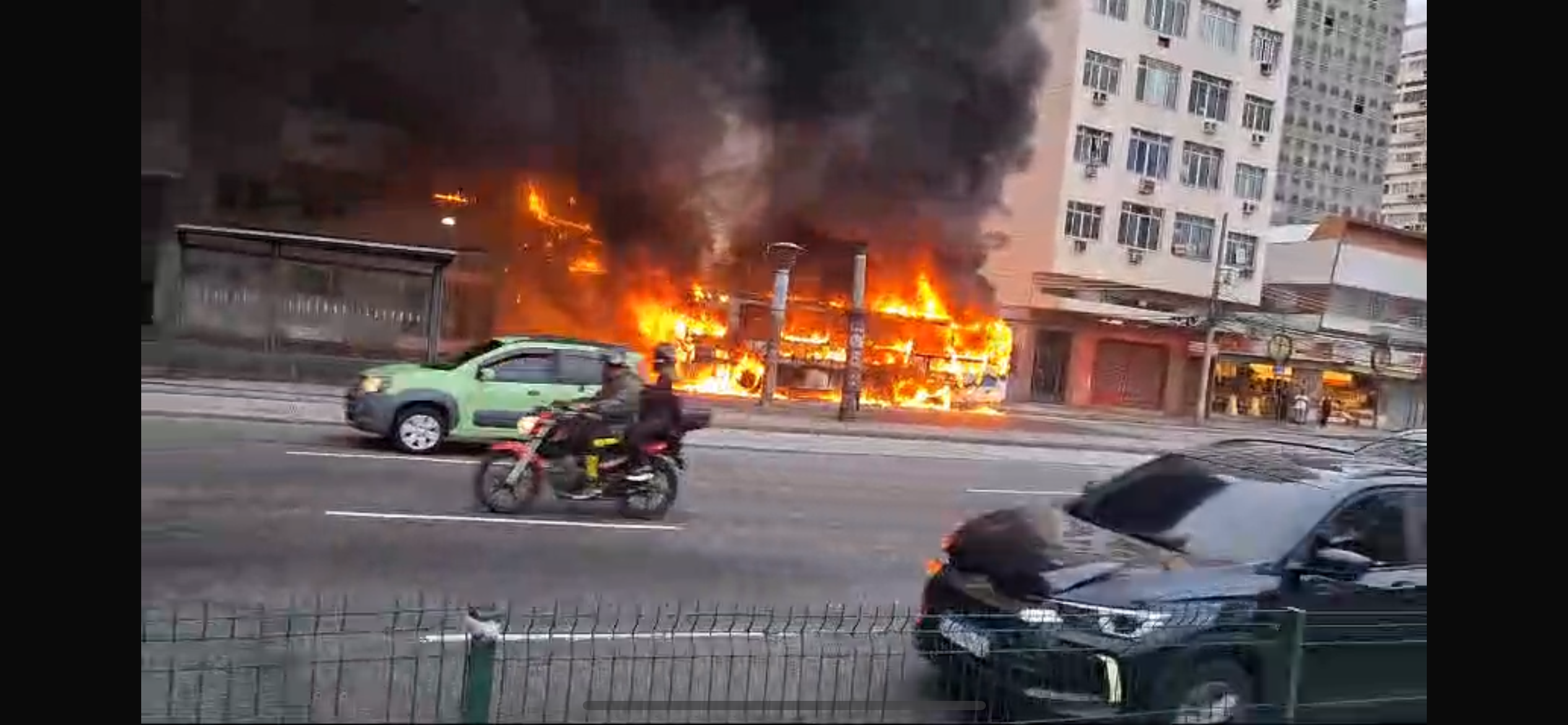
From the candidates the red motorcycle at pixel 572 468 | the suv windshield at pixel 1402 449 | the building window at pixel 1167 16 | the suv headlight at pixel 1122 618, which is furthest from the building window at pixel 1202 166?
the red motorcycle at pixel 572 468

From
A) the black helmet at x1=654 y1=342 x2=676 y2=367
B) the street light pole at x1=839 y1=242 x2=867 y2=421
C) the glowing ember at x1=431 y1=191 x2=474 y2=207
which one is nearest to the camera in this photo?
the glowing ember at x1=431 y1=191 x2=474 y2=207

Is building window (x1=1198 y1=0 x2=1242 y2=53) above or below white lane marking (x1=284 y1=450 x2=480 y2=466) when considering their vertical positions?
above

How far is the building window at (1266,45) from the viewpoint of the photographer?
3.18 meters

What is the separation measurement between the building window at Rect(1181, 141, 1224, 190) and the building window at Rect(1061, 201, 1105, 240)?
11.2 inches

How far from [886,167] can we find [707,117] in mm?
558

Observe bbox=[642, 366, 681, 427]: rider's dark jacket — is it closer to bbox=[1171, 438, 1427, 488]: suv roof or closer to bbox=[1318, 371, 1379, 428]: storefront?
bbox=[1171, 438, 1427, 488]: suv roof

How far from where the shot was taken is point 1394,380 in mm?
3350

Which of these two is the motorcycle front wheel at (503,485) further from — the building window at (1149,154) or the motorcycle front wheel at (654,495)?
the building window at (1149,154)

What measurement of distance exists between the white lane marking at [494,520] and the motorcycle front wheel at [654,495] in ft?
0.11

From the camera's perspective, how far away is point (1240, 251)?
327 cm

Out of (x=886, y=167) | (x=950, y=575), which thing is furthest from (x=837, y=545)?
(x=886, y=167)

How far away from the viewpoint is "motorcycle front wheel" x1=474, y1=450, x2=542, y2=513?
2.93 metres

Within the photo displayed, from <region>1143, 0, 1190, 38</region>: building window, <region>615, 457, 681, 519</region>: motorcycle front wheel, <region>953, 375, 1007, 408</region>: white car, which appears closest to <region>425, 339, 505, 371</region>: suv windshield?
<region>615, 457, 681, 519</region>: motorcycle front wheel
